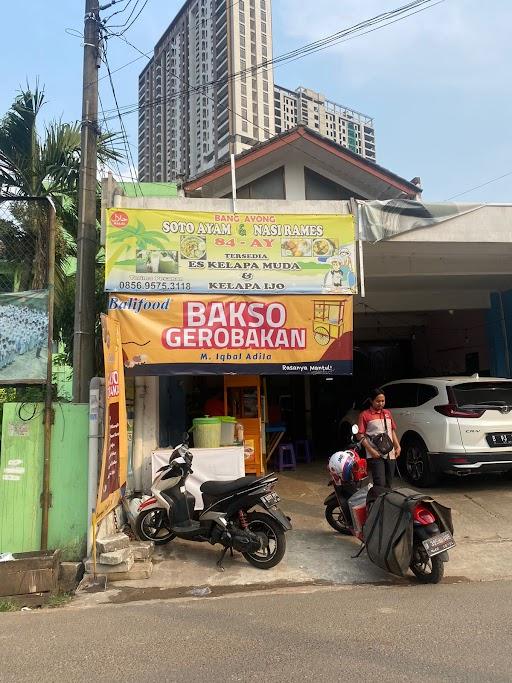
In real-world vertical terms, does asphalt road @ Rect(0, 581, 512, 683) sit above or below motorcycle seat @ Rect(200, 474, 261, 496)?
below

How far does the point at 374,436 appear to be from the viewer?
255 inches

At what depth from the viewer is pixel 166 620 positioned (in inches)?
160

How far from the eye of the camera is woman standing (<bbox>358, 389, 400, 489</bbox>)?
6387 millimetres

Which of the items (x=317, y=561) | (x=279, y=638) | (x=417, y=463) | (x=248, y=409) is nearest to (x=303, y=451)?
(x=248, y=409)

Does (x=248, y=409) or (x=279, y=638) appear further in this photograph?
(x=248, y=409)

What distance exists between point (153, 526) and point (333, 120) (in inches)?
750

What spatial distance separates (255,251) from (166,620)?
4.41 meters

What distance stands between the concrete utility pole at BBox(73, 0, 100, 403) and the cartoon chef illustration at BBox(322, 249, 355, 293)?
300 cm

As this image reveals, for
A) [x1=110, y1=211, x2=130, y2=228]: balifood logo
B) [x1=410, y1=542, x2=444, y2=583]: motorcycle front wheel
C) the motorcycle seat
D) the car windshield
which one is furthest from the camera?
the car windshield

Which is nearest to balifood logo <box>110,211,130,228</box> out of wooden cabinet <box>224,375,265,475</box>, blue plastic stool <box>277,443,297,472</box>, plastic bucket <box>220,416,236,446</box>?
plastic bucket <box>220,416,236,446</box>

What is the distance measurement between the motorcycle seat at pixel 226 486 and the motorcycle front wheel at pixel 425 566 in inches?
65.8

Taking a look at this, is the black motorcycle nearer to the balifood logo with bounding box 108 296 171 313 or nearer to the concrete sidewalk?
the concrete sidewalk

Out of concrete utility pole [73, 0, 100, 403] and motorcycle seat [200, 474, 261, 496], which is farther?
concrete utility pole [73, 0, 100, 403]

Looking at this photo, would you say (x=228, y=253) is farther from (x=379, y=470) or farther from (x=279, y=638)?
(x=279, y=638)
